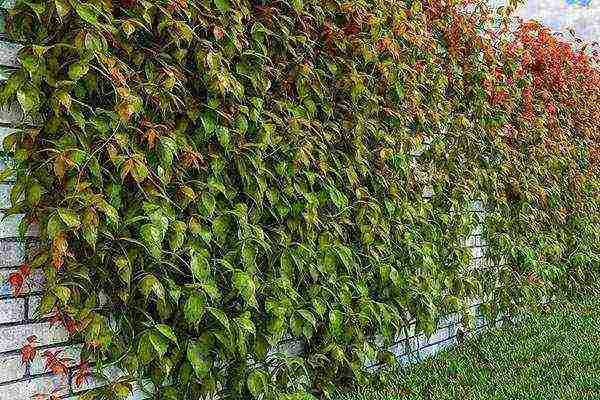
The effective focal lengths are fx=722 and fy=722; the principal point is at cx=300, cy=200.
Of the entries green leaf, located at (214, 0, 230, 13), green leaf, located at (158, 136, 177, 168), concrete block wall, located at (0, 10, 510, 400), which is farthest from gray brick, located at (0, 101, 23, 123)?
green leaf, located at (214, 0, 230, 13)

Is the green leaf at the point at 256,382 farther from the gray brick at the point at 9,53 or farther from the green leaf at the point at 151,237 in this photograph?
the gray brick at the point at 9,53

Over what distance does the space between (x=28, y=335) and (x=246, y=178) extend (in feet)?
2.87

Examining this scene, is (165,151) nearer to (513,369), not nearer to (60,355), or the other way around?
(60,355)

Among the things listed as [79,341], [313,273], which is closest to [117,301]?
[79,341]

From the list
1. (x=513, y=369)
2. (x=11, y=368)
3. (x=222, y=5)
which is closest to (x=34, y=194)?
(x=11, y=368)

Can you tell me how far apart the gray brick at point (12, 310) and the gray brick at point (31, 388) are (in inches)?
7.2

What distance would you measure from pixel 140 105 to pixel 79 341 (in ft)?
2.41

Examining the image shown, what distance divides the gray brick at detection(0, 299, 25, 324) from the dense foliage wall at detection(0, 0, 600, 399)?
0.08 m

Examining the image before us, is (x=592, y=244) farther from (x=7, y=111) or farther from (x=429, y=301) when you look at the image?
(x=7, y=111)

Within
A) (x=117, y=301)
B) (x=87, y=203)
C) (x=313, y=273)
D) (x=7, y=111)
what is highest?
(x=7, y=111)

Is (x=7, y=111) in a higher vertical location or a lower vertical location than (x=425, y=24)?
higher

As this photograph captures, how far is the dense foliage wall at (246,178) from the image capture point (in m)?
2.05

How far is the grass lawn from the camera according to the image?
3.07m

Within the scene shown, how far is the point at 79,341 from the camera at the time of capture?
2.18m
